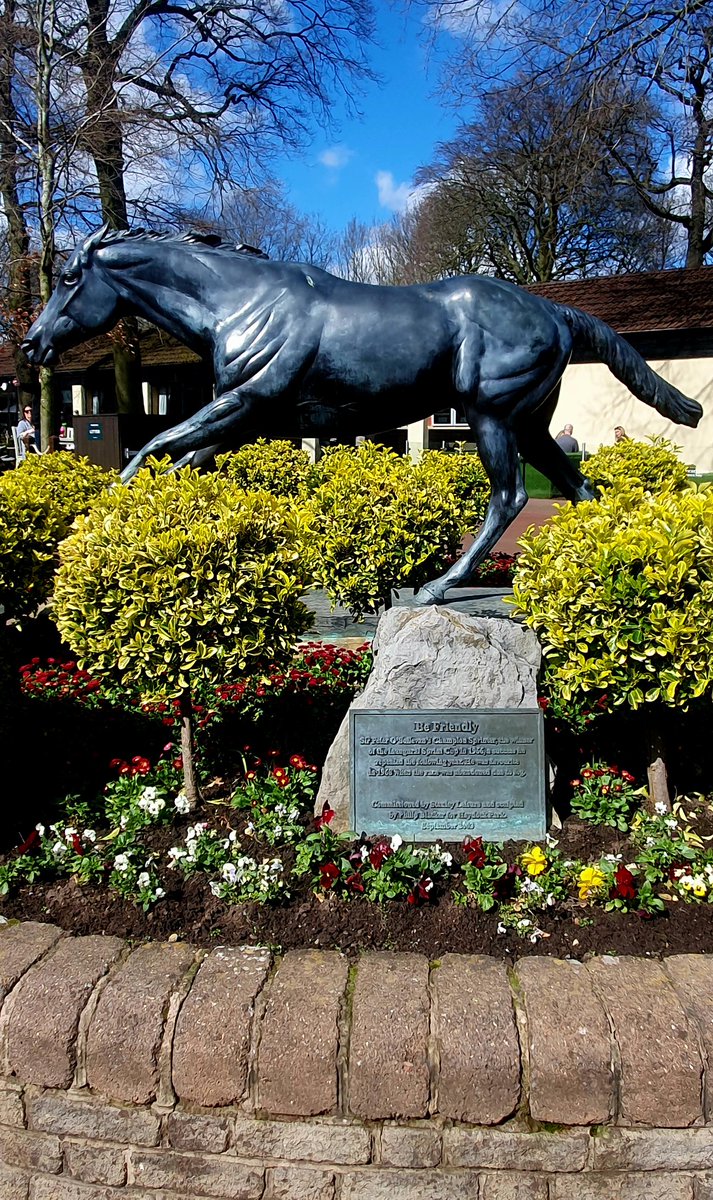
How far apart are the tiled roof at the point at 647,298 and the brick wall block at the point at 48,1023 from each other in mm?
19187

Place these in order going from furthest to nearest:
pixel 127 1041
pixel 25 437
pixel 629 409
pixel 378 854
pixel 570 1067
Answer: pixel 629 409
pixel 25 437
pixel 378 854
pixel 127 1041
pixel 570 1067

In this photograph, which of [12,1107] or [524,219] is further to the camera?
[524,219]

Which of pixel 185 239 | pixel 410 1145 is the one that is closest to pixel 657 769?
pixel 410 1145

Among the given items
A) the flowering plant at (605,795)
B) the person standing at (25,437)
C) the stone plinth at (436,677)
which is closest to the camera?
the stone plinth at (436,677)

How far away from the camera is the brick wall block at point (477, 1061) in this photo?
2.05 m

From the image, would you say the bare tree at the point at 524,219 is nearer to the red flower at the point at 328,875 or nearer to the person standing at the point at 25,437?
the person standing at the point at 25,437

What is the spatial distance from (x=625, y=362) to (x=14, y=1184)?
391 centimetres

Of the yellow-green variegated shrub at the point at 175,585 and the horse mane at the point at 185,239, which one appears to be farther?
the horse mane at the point at 185,239

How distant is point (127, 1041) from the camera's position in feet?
7.06

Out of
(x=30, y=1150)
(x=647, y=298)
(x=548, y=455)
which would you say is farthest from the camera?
(x=647, y=298)

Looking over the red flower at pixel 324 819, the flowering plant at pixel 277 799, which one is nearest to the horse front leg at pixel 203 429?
the flowering plant at pixel 277 799

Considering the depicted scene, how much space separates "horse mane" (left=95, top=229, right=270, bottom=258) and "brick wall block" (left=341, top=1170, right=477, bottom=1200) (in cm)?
365

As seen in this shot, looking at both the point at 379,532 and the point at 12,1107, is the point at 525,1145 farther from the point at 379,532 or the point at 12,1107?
the point at 379,532

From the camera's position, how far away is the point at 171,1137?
2.17 m
